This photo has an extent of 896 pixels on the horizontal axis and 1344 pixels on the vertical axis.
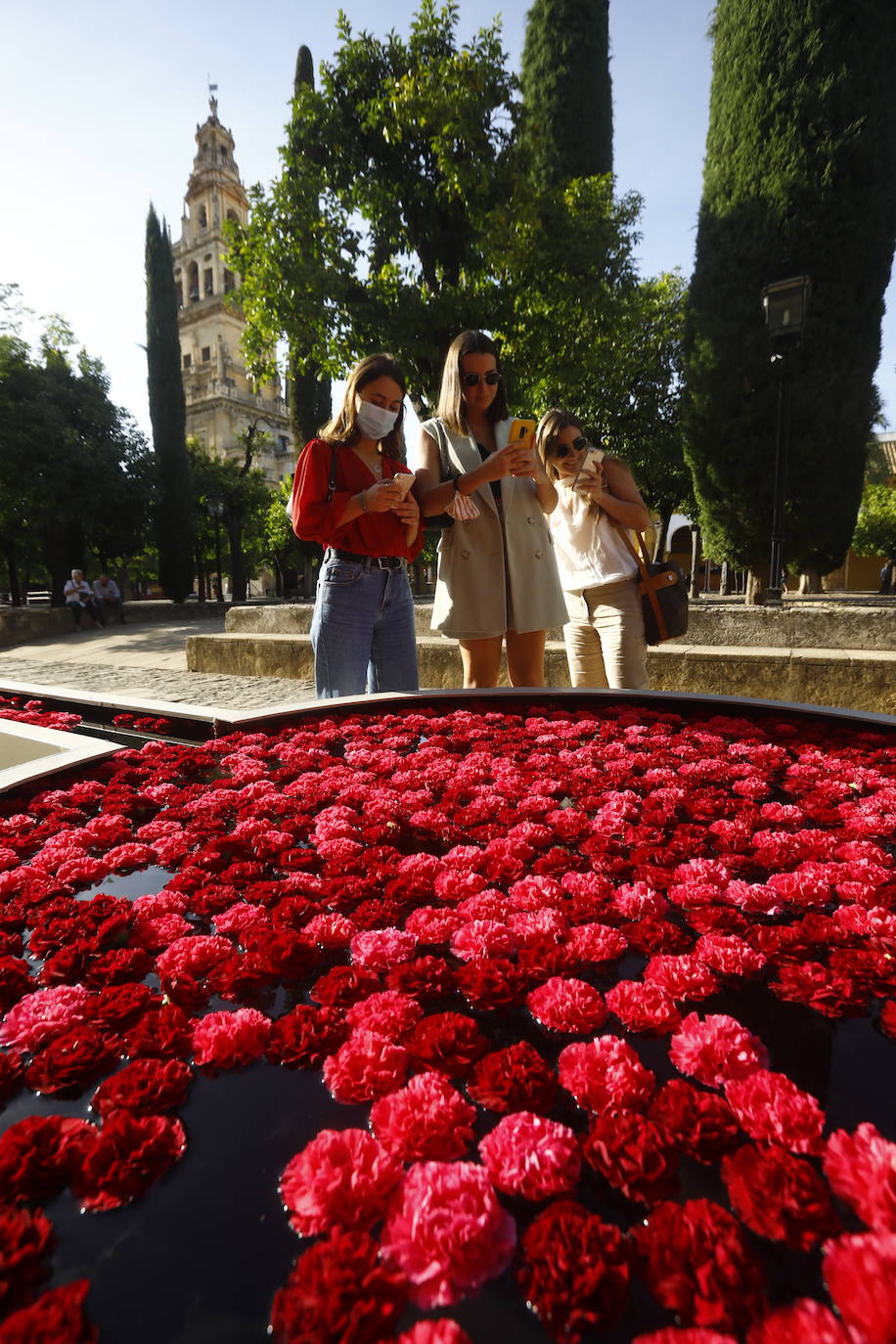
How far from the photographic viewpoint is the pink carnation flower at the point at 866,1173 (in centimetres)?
64

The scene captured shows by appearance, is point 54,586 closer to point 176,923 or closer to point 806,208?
point 806,208

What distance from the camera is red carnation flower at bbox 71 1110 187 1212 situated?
688 millimetres

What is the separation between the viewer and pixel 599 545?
3.52 metres

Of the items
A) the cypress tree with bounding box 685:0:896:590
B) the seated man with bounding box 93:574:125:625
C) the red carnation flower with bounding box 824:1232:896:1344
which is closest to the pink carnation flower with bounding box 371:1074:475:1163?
the red carnation flower with bounding box 824:1232:896:1344

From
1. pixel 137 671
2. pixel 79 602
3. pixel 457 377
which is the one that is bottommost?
pixel 137 671

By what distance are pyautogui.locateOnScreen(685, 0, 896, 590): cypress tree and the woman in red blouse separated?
735 centimetres

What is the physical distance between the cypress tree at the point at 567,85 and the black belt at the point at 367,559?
17.4 m

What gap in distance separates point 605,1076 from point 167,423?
28.8 meters

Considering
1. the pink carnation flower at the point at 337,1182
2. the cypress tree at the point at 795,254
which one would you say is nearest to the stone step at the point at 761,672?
the pink carnation flower at the point at 337,1182

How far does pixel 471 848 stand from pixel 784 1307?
3.13 feet

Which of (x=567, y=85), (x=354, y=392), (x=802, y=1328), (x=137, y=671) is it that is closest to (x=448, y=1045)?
(x=802, y=1328)

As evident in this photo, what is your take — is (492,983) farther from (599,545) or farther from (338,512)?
(599,545)

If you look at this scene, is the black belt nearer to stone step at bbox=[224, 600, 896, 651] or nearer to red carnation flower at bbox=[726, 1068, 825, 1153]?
red carnation flower at bbox=[726, 1068, 825, 1153]

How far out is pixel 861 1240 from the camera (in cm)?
60
